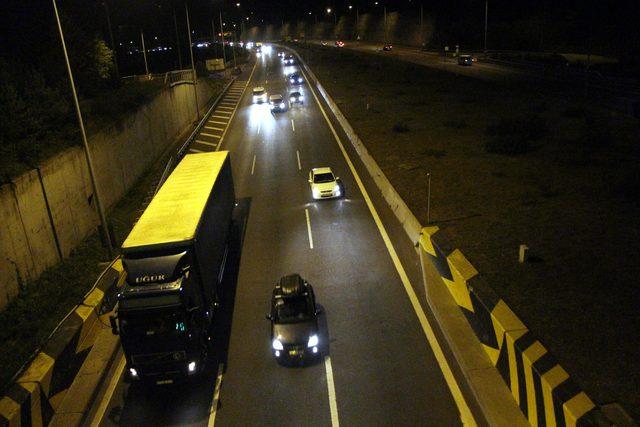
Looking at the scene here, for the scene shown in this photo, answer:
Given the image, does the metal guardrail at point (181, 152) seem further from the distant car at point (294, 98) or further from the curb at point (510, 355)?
the curb at point (510, 355)

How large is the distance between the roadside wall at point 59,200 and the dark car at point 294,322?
9.23 m

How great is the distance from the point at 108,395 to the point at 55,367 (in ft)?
4.92

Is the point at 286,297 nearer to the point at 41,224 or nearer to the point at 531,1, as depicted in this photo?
the point at 41,224

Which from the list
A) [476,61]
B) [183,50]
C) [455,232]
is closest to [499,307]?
[455,232]

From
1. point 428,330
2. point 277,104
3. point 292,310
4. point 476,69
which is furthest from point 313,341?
point 476,69

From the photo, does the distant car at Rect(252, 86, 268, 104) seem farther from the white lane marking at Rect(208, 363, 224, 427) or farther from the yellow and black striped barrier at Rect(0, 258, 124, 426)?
the white lane marking at Rect(208, 363, 224, 427)

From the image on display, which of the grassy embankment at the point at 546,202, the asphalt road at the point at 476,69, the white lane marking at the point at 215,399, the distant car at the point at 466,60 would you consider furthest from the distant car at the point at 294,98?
the white lane marking at the point at 215,399

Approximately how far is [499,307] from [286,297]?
18.6ft

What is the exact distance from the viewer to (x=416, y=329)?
13.7 m

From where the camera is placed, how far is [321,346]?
13.3 m

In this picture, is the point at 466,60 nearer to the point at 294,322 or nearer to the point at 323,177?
the point at 323,177

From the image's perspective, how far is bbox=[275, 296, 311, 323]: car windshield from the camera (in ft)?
43.0

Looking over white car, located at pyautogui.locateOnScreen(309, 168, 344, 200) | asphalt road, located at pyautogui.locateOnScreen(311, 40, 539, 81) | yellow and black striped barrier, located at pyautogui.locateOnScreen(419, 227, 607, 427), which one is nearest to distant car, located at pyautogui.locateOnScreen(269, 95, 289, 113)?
white car, located at pyautogui.locateOnScreen(309, 168, 344, 200)

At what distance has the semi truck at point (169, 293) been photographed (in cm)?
1154
